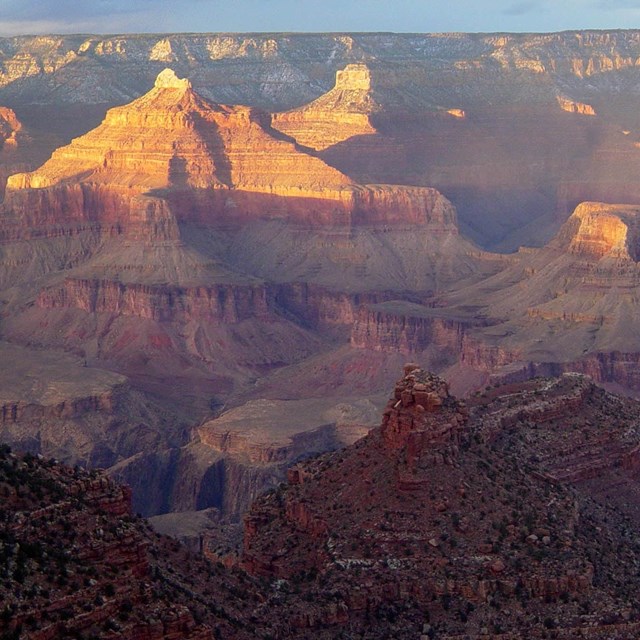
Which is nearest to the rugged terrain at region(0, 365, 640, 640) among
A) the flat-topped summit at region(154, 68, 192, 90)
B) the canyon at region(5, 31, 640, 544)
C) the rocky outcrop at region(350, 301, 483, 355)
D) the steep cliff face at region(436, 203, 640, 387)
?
the canyon at region(5, 31, 640, 544)

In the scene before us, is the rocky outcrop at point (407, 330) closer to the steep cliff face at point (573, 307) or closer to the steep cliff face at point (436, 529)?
the steep cliff face at point (573, 307)

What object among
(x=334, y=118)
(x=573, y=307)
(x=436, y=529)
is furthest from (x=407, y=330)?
(x=436, y=529)

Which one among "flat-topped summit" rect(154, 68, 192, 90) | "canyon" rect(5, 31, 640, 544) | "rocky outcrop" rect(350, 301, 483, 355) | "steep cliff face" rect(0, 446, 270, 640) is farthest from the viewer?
"flat-topped summit" rect(154, 68, 192, 90)

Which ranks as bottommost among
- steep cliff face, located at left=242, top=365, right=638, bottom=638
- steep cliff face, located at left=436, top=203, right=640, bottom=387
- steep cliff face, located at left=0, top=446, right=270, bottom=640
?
steep cliff face, located at left=436, top=203, right=640, bottom=387

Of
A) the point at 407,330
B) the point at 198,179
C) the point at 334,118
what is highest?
the point at 407,330

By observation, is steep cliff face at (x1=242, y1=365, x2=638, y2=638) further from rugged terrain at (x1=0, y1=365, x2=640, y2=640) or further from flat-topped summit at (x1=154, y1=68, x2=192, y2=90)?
flat-topped summit at (x1=154, y1=68, x2=192, y2=90)

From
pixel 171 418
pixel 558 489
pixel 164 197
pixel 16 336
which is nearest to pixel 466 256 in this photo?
pixel 164 197

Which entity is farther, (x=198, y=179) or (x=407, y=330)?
(x=198, y=179)

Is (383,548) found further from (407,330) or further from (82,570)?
(407,330)

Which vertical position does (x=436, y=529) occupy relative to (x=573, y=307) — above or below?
above
